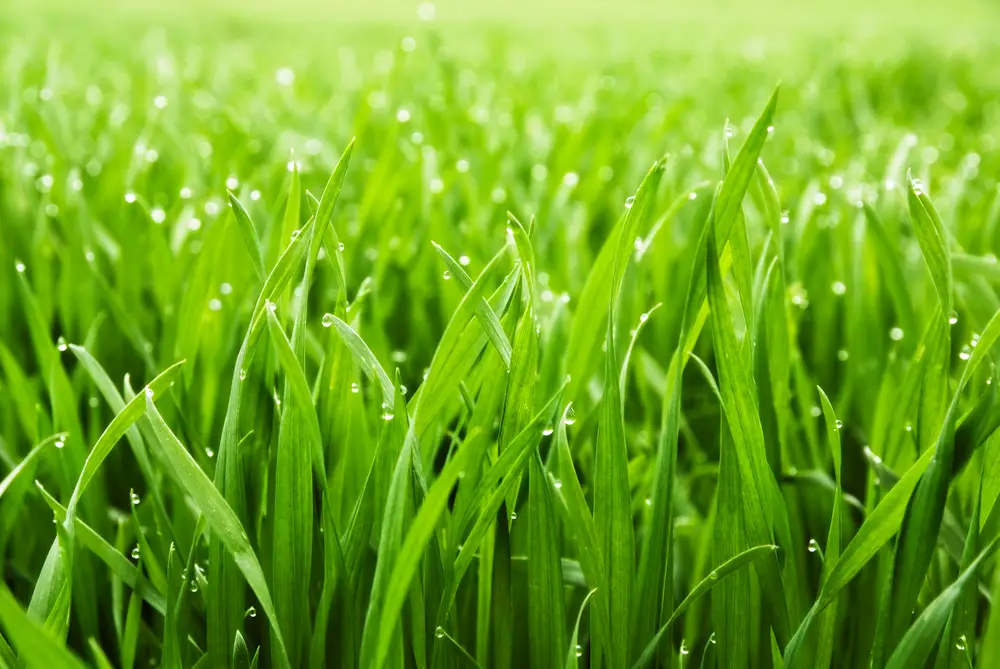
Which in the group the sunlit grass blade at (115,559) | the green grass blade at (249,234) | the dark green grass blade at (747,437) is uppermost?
the green grass blade at (249,234)

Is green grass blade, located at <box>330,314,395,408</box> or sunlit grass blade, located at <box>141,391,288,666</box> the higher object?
green grass blade, located at <box>330,314,395,408</box>

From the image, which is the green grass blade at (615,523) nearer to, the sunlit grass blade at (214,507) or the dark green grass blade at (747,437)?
the dark green grass blade at (747,437)

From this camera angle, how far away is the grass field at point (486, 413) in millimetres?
531

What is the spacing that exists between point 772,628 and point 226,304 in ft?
1.93

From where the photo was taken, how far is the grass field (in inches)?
20.9

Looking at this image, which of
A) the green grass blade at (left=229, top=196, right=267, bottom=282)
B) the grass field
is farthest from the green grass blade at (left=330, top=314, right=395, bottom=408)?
the green grass blade at (left=229, top=196, right=267, bottom=282)

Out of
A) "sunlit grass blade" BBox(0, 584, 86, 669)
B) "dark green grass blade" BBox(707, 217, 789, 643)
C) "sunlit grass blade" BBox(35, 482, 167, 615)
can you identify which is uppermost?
"dark green grass blade" BBox(707, 217, 789, 643)

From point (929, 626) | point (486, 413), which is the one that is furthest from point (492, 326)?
point (929, 626)

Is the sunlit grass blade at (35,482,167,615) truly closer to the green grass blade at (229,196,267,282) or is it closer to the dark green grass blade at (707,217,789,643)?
the green grass blade at (229,196,267,282)

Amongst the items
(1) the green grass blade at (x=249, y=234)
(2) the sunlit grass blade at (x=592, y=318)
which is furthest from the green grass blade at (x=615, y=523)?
(1) the green grass blade at (x=249, y=234)

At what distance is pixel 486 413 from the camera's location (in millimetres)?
588

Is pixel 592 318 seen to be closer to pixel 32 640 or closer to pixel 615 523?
pixel 615 523

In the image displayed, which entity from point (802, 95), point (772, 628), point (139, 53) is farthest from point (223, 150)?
point (139, 53)

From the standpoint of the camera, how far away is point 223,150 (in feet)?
5.01
